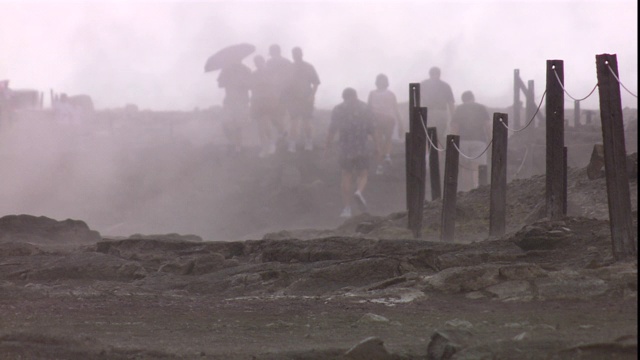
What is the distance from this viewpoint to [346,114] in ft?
59.1

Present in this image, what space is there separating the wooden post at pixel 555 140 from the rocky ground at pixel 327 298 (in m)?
0.30

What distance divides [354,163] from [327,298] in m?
9.30

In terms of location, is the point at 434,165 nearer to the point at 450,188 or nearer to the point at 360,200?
the point at 360,200

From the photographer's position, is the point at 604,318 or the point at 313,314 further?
the point at 313,314

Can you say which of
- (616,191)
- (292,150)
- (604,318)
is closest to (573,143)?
(292,150)

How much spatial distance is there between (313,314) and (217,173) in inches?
588

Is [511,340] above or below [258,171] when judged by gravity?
below

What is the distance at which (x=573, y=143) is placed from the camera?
2092cm

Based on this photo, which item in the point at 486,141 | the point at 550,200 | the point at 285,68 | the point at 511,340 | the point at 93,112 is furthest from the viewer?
the point at 93,112

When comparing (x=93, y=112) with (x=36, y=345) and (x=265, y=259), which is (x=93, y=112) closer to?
(x=265, y=259)

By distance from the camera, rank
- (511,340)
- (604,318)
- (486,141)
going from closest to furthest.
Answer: (511,340) → (604,318) → (486,141)

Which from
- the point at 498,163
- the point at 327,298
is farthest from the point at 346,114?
the point at 327,298

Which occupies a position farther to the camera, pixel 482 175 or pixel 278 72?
pixel 278 72

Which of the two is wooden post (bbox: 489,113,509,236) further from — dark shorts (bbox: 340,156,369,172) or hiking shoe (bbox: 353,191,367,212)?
hiking shoe (bbox: 353,191,367,212)
